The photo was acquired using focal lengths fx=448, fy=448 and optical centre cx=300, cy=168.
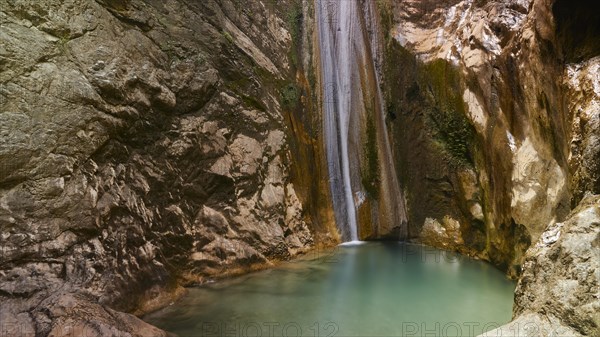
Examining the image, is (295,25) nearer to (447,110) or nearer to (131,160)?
(447,110)

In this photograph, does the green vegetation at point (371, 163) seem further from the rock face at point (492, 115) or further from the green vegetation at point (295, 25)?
the green vegetation at point (295, 25)

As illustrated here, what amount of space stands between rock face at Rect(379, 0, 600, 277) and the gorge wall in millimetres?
32

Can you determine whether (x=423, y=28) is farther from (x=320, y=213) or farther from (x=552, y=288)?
(x=552, y=288)

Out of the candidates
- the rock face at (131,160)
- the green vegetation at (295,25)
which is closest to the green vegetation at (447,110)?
the green vegetation at (295,25)

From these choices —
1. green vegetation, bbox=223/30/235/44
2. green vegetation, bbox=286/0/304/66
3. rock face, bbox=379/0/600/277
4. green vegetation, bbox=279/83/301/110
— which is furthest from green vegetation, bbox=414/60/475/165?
green vegetation, bbox=223/30/235/44

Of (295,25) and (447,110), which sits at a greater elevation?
(295,25)

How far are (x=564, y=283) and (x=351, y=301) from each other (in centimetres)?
322

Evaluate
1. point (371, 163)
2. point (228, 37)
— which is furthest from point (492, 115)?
point (228, 37)

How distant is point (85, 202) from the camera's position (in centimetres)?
530

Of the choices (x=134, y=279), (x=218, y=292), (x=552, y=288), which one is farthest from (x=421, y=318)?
(x=134, y=279)

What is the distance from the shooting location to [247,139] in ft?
25.3

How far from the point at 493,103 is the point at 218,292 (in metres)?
5.18

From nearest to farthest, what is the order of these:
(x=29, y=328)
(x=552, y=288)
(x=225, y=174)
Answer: (x=552, y=288) → (x=29, y=328) → (x=225, y=174)

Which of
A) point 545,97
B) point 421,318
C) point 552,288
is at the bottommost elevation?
point 421,318
